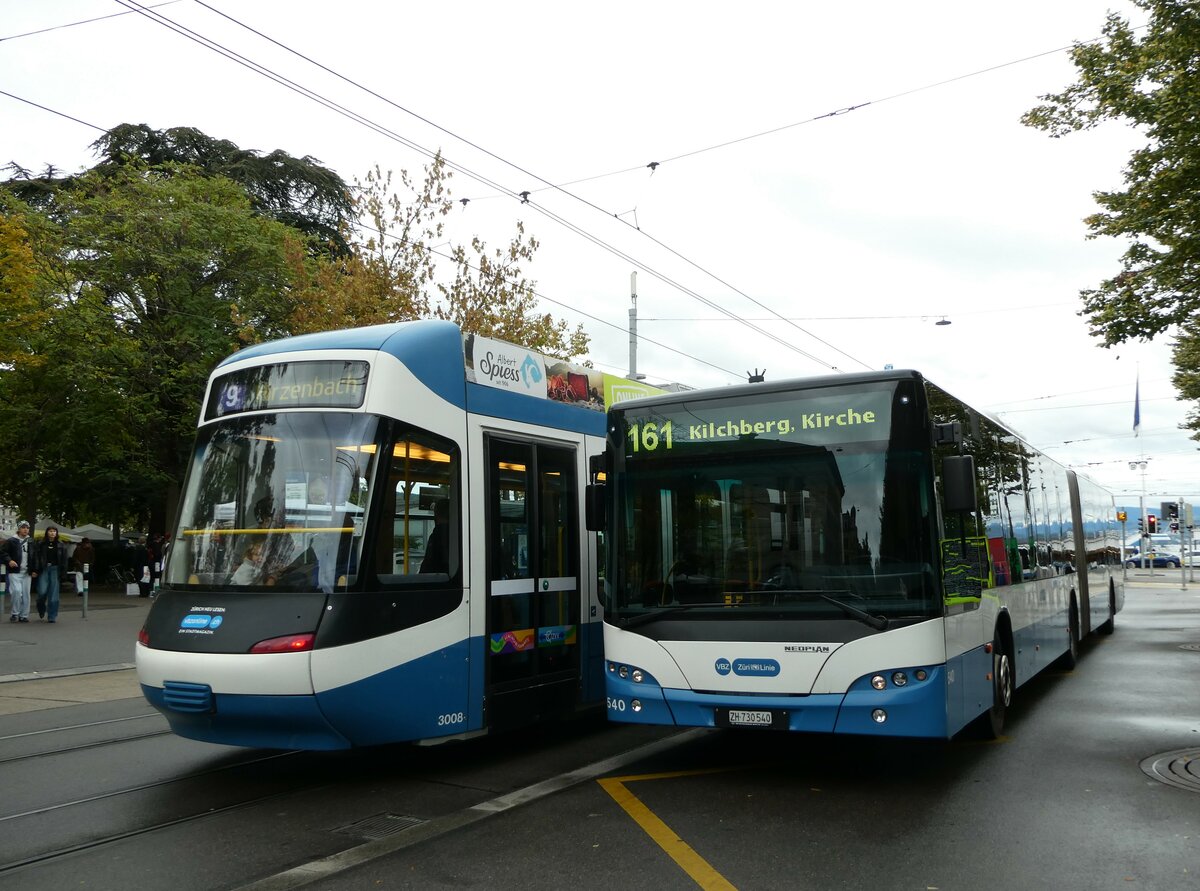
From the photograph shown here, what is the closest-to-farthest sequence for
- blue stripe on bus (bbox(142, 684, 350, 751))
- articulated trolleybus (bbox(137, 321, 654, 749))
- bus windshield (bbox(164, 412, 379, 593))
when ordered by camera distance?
blue stripe on bus (bbox(142, 684, 350, 751))
articulated trolleybus (bbox(137, 321, 654, 749))
bus windshield (bbox(164, 412, 379, 593))

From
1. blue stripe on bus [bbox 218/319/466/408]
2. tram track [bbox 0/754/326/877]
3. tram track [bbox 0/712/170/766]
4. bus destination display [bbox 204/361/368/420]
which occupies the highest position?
blue stripe on bus [bbox 218/319/466/408]

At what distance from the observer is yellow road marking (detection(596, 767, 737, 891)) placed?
17.1 feet

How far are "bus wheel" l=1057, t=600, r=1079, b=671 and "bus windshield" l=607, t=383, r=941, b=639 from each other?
24.8ft

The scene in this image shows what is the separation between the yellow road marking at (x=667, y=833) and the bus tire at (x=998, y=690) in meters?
2.18

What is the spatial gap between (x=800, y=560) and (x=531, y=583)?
2.31 m

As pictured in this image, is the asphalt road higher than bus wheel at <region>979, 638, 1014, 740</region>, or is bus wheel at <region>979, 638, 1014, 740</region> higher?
bus wheel at <region>979, 638, 1014, 740</region>

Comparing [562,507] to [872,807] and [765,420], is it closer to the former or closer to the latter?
[765,420]

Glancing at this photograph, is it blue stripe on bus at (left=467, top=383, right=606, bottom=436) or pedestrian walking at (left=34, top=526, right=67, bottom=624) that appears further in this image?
pedestrian walking at (left=34, top=526, right=67, bottom=624)

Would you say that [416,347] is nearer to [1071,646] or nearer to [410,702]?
[410,702]

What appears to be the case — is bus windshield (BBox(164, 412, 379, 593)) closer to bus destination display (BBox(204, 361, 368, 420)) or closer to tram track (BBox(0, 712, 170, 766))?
bus destination display (BBox(204, 361, 368, 420))

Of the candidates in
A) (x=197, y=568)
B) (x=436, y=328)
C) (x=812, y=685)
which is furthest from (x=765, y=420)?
(x=197, y=568)

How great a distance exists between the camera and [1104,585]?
18234 mm

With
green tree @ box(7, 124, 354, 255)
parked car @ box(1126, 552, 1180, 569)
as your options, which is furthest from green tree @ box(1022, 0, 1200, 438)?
parked car @ box(1126, 552, 1180, 569)

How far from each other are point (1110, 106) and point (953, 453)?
8457 mm
